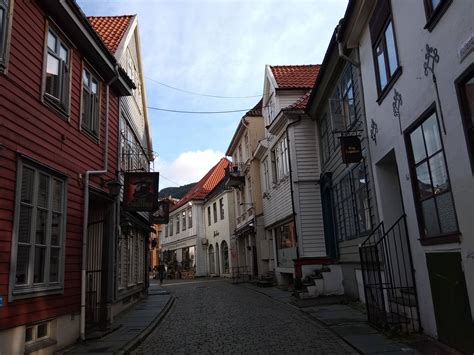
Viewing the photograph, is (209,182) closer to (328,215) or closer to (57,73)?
(328,215)

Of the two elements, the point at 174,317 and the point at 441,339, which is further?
the point at 174,317

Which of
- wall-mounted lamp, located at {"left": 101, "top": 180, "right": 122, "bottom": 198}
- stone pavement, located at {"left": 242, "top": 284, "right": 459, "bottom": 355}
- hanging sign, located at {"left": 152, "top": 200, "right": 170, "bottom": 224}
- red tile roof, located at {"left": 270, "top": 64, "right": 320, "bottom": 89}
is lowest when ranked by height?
stone pavement, located at {"left": 242, "top": 284, "right": 459, "bottom": 355}

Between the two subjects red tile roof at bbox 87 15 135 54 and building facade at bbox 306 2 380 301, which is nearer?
building facade at bbox 306 2 380 301

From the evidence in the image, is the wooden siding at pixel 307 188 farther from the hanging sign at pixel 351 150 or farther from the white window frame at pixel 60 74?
the white window frame at pixel 60 74

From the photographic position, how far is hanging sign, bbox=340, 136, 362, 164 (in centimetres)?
1122

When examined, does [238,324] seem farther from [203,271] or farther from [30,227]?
[203,271]

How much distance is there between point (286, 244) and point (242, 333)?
10.6 m

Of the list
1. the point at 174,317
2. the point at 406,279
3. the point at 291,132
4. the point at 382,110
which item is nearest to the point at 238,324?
the point at 174,317

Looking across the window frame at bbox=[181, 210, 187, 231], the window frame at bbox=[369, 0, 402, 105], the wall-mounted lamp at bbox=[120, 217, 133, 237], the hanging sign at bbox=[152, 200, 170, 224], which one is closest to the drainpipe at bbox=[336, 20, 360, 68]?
the window frame at bbox=[369, 0, 402, 105]

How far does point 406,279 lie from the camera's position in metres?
8.69

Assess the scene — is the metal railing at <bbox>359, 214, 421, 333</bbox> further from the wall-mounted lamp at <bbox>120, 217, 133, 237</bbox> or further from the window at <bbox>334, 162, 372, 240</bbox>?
the wall-mounted lamp at <bbox>120, 217, 133, 237</bbox>

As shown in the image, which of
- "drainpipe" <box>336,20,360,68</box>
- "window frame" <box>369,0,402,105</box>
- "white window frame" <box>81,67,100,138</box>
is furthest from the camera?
"drainpipe" <box>336,20,360,68</box>

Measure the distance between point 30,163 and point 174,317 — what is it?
7.46 meters

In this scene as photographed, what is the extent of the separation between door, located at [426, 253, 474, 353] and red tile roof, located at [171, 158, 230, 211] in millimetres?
33517
